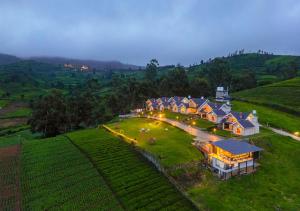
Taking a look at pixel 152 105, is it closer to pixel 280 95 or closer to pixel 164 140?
pixel 164 140

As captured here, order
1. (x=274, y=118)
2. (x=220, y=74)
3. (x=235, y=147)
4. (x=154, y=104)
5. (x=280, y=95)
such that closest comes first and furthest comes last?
(x=235, y=147) → (x=274, y=118) → (x=154, y=104) → (x=280, y=95) → (x=220, y=74)

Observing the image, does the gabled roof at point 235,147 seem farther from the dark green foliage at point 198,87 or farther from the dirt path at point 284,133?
the dark green foliage at point 198,87

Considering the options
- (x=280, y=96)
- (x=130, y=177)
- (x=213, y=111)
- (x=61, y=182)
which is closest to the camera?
(x=61, y=182)

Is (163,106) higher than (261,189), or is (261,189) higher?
(163,106)

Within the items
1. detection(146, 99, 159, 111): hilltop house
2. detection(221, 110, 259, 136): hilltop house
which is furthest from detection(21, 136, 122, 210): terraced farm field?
detection(146, 99, 159, 111): hilltop house

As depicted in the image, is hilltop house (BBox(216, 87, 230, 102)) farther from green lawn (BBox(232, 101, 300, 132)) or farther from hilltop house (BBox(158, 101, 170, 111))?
hilltop house (BBox(158, 101, 170, 111))

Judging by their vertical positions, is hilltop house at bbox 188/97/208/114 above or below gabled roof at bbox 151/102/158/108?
above

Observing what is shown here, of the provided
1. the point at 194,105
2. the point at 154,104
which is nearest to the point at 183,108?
the point at 194,105

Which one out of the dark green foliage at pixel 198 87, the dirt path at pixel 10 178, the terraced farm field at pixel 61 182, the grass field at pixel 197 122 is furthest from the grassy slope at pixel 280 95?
the dirt path at pixel 10 178
